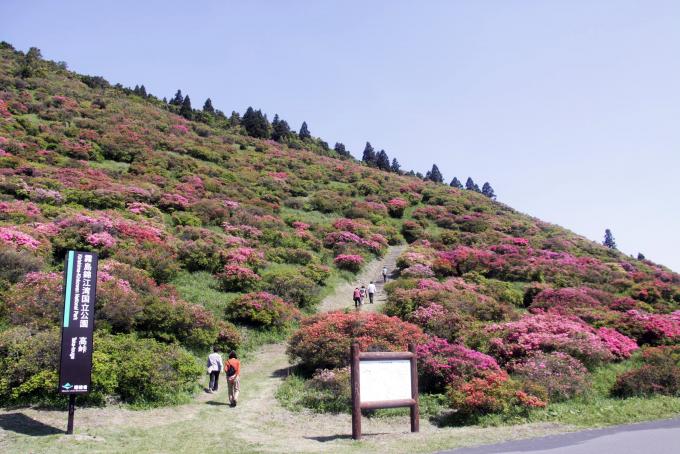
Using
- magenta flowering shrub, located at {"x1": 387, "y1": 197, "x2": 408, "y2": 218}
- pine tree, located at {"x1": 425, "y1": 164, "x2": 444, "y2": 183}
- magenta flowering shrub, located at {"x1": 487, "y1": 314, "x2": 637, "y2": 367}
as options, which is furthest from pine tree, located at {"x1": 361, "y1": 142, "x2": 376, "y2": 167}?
magenta flowering shrub, located at {"x1": 487, "y1": 314, "x2": 637, "y2": 367}

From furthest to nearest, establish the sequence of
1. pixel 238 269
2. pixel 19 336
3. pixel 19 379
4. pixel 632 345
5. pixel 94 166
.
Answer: pixel 94 166 → pixel 238 269 → pixel 632 345 → pixel 19 336 → pixel 19 379

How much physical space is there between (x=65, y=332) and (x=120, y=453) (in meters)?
2.90

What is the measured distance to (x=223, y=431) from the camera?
10.7 meters

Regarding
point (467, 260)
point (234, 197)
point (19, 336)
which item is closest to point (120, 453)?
point (19, 336)

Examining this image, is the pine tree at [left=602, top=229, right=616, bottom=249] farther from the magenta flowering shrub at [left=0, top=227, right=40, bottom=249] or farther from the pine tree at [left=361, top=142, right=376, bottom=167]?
the magenta flowering shrub at [left=0, top=227, right=40, bottom=249]

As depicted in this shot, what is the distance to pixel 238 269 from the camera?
23031 millimetres

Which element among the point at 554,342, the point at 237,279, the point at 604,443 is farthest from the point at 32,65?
the point at 604,443

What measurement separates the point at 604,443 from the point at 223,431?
7.36 m

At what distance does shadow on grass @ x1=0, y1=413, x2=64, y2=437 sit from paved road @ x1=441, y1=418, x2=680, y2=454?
733 centimetres

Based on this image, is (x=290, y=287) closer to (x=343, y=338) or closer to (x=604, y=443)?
(x=343, y=338)

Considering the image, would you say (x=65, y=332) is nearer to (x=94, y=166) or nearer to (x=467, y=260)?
→ (x=467, y=260)

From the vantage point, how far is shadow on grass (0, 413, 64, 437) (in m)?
9.36

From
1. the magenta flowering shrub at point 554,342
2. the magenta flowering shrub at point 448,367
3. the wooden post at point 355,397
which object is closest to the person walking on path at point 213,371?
the wooden post at point 355,397

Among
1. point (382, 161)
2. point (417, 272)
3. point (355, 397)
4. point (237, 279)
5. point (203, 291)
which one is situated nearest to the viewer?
point (355, 397)
